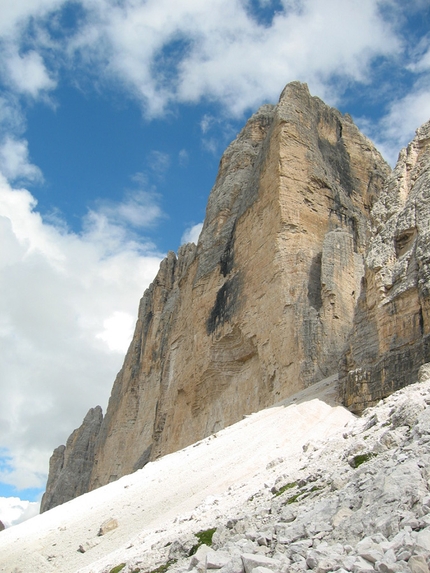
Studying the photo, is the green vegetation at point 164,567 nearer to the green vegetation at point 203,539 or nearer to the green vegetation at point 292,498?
the green vegetation at point 203,539

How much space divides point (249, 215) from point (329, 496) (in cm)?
2322

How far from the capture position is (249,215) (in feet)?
100

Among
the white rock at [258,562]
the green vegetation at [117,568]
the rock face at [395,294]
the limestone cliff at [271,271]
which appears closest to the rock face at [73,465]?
the limestone cliff at [271,271]

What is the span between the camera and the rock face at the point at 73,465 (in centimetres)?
5334

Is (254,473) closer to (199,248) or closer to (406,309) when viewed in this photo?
(406,309)

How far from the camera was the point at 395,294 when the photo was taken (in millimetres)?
16641

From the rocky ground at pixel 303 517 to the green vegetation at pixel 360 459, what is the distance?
0.02m

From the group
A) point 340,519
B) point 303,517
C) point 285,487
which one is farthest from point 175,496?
point 340,519

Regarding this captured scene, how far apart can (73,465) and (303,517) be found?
5198cm

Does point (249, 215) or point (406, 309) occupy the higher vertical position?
point (249, 215)

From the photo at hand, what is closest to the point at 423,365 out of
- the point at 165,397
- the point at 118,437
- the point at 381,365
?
the point at 381,365

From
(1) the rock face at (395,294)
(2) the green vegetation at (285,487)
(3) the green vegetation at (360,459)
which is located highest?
(1) the rock face at (395,294)

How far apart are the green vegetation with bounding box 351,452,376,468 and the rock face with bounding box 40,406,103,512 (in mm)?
46072

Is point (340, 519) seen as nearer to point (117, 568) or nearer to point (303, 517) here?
point (303, 517)
